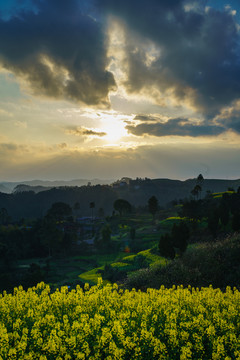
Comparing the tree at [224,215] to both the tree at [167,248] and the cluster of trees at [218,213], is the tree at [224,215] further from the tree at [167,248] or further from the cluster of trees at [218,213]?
the tree at [167,248]

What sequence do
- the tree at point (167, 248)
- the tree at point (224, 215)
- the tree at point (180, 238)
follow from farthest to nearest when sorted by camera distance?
the tree at point (224, 215)
the tree at point (180, 238)
the tree at point (167, 248)

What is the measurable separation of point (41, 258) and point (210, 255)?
59933 mm

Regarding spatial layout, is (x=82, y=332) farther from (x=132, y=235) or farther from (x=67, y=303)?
(x=132, y=235)

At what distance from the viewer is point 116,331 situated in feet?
28.9

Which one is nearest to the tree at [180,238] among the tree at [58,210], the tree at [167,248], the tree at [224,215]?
the tree at [167,248]

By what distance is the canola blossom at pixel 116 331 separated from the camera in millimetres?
8258

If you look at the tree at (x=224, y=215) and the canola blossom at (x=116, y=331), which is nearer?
the canola blossom at (x=116, y=331)

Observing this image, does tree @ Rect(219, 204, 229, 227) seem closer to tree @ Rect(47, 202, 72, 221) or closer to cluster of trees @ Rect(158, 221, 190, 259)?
cluster of trees @ Rect(158, 221, 190, 259)

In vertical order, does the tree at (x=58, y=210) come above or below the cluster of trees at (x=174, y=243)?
below

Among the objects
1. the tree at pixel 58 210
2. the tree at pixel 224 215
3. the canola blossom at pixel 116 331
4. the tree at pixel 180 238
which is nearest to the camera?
the canola blossom at pixel 116 331

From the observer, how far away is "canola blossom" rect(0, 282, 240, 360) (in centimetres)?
826

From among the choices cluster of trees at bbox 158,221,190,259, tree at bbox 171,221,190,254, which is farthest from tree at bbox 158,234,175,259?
tree at bbox 171,221,190,254

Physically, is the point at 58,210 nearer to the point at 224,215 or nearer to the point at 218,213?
the point at 218,213

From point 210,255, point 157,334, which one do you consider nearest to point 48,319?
point 157,334
